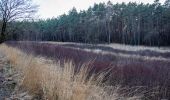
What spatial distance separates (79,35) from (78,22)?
339cm

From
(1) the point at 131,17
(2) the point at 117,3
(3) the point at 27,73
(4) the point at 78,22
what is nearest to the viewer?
(3) the point at 27,73

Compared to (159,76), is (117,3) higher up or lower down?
higher up

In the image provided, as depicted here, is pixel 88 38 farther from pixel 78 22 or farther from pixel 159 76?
pixel 159 76

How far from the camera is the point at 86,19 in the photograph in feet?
206

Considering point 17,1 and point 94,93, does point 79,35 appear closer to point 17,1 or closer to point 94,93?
point 17,1

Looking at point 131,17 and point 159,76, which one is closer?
point 159,76

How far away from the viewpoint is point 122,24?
196ft

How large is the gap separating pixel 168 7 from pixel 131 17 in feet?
32.0

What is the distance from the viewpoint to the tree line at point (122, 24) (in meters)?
48.4

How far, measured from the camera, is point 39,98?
3941 mm

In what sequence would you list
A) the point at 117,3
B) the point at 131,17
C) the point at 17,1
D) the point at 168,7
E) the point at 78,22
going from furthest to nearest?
1. the point at 78,22
2. the point at 117,3
3. the point at 131,17
4. the point at 168,7
5. the point at 17,1

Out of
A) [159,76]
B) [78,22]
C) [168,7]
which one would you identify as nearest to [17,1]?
[159,76]

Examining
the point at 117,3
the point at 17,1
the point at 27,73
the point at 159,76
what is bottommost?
the point at 159,76

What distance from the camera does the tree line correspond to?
48.4 metres
